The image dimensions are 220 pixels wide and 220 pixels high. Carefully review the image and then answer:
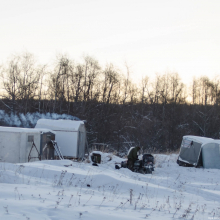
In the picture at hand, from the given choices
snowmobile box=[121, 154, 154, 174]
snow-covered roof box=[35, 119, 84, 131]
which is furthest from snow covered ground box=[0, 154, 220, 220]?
snow-covered roof box=[35, 119, 84, 131]

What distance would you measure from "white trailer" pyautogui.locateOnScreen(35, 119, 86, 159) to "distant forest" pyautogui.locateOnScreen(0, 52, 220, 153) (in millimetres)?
14385

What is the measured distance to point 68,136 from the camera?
19.2 m

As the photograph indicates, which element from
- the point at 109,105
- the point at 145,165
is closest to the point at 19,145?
the point at 145,165

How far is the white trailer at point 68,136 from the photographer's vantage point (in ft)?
62.3

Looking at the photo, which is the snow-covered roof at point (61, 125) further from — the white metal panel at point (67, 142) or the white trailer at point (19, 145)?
the white trailer at point (19, 145)

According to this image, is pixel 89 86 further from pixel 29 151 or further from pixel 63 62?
pixel 29 151

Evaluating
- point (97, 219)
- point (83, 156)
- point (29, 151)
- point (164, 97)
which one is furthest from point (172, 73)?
point (97, 219)

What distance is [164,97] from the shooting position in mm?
43406

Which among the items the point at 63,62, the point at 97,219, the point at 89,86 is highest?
the point at 63,62

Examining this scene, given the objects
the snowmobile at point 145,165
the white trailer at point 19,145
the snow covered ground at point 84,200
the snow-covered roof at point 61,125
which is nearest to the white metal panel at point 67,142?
the snow-covered roof at point 61,125

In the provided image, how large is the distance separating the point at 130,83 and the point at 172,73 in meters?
9.82

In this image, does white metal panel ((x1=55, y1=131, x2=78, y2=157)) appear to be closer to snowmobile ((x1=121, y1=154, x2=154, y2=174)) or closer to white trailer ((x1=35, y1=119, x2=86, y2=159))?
white trailer ((x1=35, y1=119, x2=86, y2=159))

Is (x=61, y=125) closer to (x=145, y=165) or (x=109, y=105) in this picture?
(x=145, y=165)

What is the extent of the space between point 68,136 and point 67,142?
412 mm
